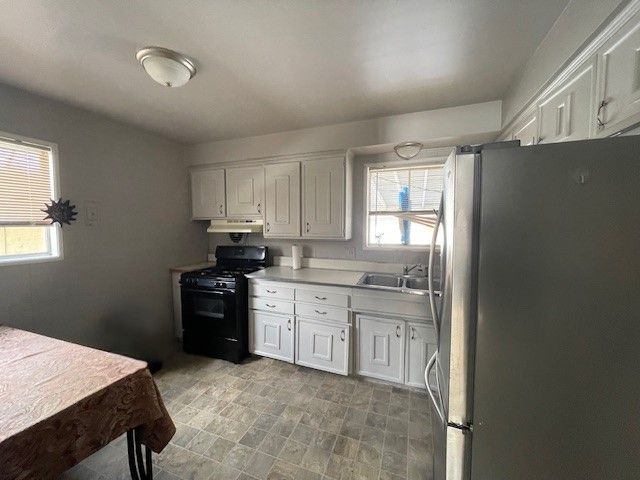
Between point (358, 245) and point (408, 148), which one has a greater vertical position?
point (408, 148)

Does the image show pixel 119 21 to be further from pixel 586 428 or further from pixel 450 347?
pixel 586 428

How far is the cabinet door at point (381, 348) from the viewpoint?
2.22 m

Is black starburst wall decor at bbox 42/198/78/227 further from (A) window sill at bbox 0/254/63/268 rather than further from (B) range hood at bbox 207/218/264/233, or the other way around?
(B) range hood at bbox 207/218/264/233

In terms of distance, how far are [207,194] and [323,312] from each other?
216cm

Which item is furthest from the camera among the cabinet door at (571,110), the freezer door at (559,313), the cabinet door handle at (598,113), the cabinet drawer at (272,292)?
the cabinet drawer at (272,292)

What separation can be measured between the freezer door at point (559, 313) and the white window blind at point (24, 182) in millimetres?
3062

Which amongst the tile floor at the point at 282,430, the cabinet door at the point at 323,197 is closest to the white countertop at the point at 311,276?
the cabinet door at the point at 323,197

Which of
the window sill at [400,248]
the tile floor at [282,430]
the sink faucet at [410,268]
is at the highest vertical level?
the window sill at [400,248]

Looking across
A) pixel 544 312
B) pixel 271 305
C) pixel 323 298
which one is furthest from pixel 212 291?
pixel 544 312

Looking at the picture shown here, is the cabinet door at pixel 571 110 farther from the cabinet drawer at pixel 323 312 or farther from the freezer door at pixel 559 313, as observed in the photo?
the cabinet drawer at pixel 323 312

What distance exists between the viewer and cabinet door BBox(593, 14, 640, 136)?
83 cm

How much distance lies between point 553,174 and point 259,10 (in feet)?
4.67

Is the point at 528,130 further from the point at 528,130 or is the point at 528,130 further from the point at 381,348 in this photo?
the point at 381,348

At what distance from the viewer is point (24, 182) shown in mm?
1974
